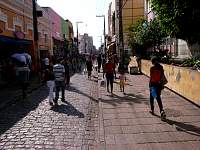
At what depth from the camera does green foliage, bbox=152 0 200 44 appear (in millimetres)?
13196

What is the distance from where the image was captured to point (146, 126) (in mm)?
9305

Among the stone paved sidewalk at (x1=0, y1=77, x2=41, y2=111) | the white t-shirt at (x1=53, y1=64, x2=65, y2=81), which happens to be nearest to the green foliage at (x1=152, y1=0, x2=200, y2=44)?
the white t-shirt at (x1=53, y1=64, x2=65, y2=81)

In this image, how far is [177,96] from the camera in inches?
567

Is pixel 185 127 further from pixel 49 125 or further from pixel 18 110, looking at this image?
pixel 18 110

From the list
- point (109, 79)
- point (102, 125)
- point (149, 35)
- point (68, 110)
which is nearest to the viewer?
point (102, 125)

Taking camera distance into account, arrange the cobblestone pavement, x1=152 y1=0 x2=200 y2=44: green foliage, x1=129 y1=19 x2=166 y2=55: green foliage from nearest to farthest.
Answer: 1. the cobblestone pavement
2. x1=152 y1=0 x2=200 y2=44: green foliage
3. x1=129 y1=19 x2=166 y2=55: green foliage

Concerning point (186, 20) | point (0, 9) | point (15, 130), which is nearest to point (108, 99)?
point (186, 20)

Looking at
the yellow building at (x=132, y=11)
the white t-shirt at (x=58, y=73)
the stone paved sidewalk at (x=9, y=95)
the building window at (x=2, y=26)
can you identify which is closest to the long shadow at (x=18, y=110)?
the stone paved sidewalk at (x=9, y=95)

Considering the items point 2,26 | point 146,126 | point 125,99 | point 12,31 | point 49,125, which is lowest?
A: point 49,125

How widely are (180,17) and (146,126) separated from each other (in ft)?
19.5

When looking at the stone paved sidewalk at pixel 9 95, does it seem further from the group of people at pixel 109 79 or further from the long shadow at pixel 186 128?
the long shadow at pixel 186 128

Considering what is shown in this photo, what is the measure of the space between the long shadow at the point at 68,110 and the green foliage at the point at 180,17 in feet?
16.0

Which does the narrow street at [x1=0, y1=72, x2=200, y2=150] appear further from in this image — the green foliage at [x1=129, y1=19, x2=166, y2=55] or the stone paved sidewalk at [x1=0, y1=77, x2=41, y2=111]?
the green foliage at [x1=129, y1=19, x2=166, y2=55]

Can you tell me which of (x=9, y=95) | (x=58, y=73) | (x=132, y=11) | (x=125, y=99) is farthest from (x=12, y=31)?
(x=132, y=11)
